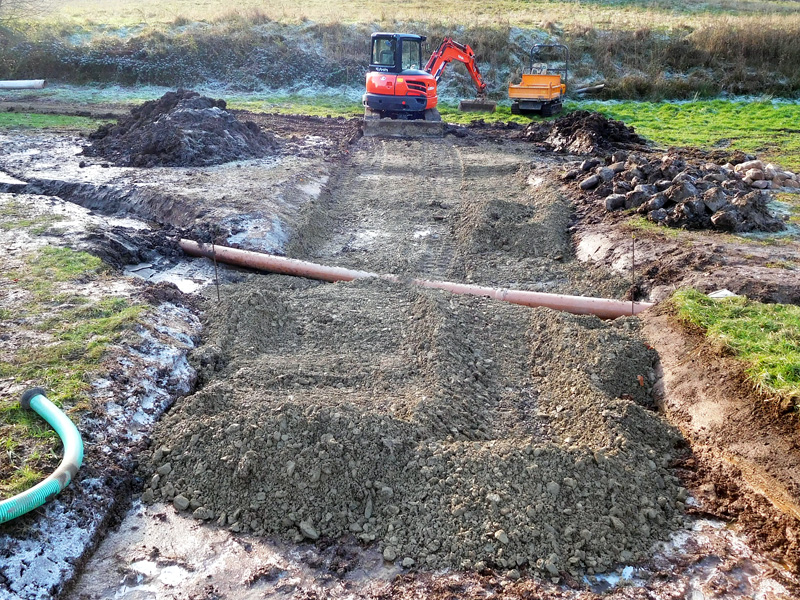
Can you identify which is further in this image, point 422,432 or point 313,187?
point 313,187

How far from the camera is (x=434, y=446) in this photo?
5.41 m

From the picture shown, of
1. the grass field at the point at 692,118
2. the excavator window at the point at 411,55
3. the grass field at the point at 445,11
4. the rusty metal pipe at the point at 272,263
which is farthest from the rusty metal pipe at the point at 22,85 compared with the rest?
the rusty metal pipe at the point at 272,263

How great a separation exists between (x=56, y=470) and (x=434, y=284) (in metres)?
5.16

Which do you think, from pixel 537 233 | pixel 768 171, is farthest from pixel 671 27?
pixel 537 233

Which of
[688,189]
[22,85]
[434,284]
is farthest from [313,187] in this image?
[22,85]

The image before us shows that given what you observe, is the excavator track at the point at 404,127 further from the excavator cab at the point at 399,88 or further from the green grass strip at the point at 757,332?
the green grass strip at the point at 757,332

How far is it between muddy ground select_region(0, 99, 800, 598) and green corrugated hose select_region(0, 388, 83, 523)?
0.17 meters

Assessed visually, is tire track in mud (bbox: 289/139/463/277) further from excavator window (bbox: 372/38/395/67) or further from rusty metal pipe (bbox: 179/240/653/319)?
excavator window (bbox: 372/38/395/67)

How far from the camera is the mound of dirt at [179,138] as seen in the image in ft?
47.8

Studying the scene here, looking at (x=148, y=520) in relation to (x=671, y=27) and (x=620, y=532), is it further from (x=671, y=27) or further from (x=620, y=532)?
(x=671, y=27)

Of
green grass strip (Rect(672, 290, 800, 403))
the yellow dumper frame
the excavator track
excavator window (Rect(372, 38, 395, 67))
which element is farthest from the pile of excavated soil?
the yellow dumper frame

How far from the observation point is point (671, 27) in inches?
1167

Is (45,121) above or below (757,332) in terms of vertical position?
above

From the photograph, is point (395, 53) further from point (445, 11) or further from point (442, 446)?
point (445, 11)
